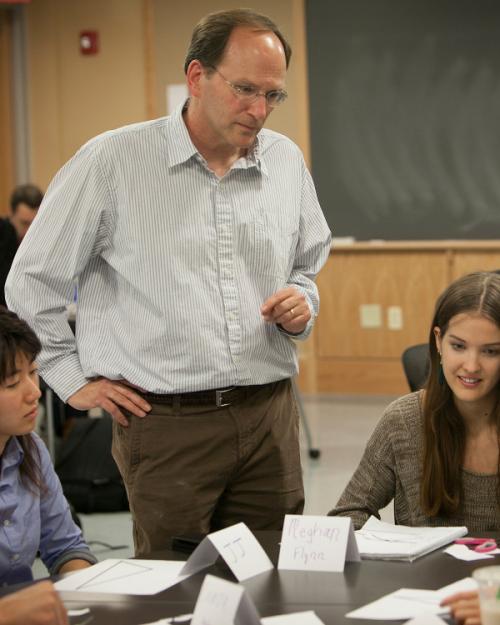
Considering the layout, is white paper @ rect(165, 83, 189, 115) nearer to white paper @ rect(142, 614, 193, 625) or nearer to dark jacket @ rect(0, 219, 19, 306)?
dark jacket @ rect(0, 219, 19, 306)

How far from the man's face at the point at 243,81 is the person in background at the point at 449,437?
2.04 feet

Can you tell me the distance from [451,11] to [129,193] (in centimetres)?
495

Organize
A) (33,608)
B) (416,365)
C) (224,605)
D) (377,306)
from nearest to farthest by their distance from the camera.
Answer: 1. (224,605)
2. (33,608)
3. (416,365)
4. (377,306)

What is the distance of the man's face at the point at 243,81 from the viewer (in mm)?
2393

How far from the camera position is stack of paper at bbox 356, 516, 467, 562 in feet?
6.72

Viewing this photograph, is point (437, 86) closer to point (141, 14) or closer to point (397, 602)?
point (141, 14)

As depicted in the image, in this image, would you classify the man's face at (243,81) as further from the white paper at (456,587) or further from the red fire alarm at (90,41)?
the red fire alarm at (90,41)

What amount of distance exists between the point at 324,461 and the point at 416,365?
2.29 metres

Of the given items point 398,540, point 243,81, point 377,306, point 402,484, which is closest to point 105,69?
point 377,306

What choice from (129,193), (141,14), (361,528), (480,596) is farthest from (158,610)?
(141,14)

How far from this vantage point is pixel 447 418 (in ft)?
8.29

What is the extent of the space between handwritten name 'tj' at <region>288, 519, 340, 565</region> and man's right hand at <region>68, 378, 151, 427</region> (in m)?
0.57

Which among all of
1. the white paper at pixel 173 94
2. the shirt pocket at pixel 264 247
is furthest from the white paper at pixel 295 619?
the white paper at pixel 173 94

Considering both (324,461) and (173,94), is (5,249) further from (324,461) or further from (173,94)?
(173,94)
